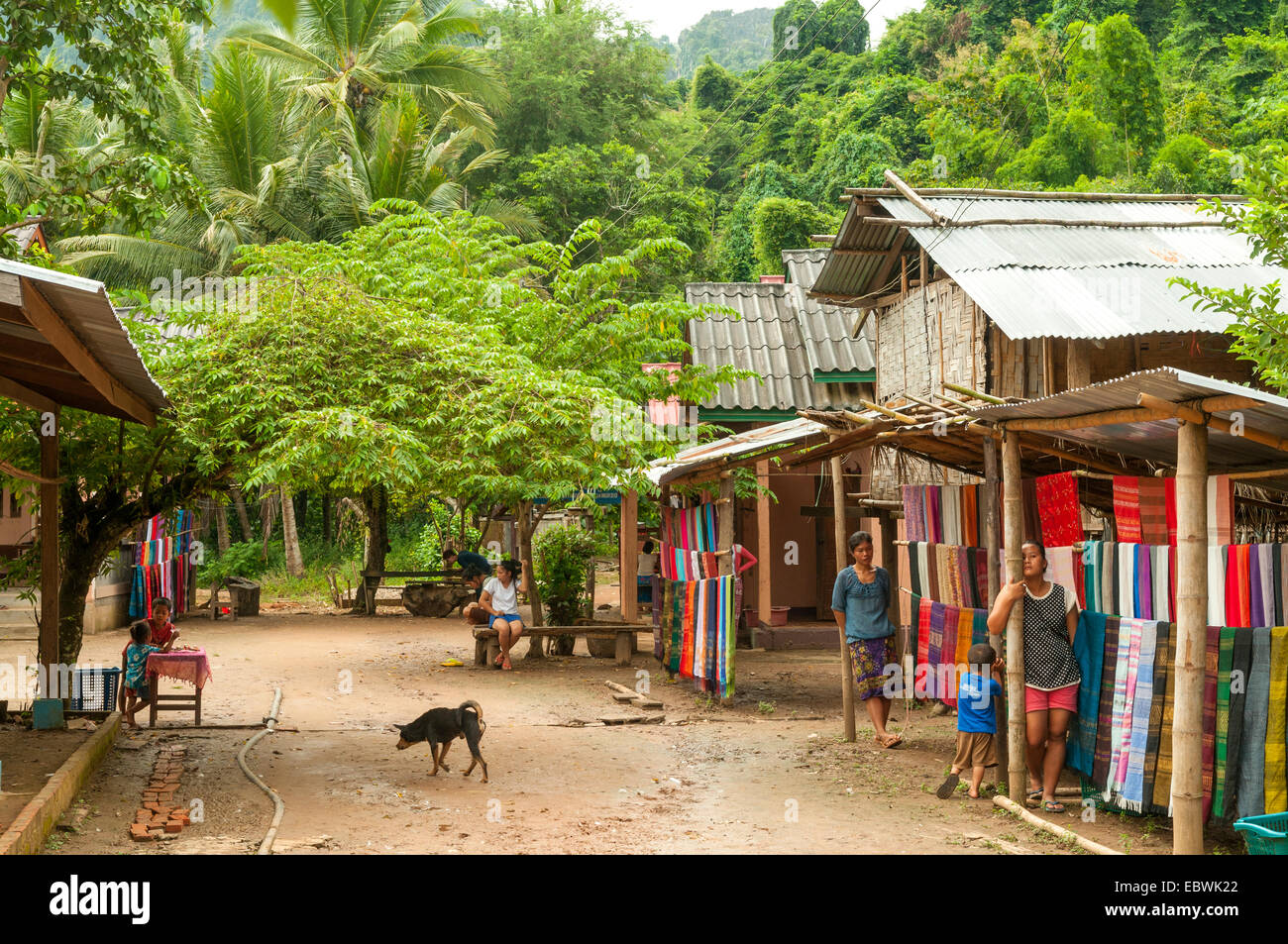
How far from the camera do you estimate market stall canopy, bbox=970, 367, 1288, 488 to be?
523 cm

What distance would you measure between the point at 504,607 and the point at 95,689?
508cm

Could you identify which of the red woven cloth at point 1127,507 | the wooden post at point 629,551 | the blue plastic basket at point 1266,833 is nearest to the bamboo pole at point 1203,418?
the red woven cloth at point 1127,507

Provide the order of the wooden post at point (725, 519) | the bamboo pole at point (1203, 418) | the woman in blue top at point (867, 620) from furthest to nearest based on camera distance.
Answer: the wooden post at point (725, 519) < the woman in blue top at point (867, 620) < the bamboo pole at point (1203, 418)

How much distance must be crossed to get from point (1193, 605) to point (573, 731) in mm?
6147

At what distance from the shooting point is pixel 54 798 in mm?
6586

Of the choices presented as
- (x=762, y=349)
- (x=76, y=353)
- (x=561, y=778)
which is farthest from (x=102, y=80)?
(x=762, y=349)

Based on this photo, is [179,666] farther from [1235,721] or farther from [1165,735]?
[1235,721]

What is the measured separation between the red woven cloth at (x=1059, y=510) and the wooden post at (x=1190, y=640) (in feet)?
5.17

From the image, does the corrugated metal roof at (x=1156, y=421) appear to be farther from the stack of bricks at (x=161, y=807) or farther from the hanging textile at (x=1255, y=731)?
the stack of bricks at (x=161, y=807)

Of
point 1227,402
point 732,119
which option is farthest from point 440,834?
point 732,119

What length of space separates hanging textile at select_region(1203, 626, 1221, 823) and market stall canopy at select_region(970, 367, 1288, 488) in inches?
40.3

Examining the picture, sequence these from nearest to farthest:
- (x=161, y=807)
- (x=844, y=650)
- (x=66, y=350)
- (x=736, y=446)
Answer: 1. (x=66, y=350)
2. (x=161, y=807)
3. (x=844, y=650)
4. (x=736, y=446)

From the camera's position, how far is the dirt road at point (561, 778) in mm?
6535

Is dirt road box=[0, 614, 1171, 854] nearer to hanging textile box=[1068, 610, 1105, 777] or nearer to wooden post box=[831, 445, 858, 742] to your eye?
wooden post box=[831, 445, 858, 742]
